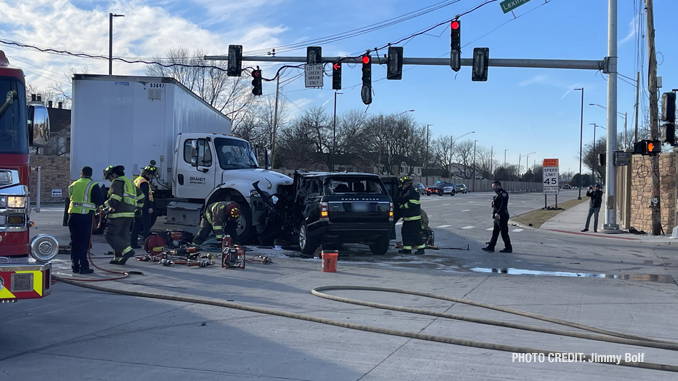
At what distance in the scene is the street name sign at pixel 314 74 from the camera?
21312 millimetres

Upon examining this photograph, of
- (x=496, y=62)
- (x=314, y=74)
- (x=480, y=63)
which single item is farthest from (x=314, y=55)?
(x=496, y=62)

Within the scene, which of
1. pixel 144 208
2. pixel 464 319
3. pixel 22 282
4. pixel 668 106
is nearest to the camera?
pixel 22 282

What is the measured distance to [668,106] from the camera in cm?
1714

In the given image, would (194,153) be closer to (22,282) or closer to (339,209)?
(339,209)

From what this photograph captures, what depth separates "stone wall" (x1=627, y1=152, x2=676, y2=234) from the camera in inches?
795

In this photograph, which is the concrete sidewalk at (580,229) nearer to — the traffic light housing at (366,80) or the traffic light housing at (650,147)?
the traffic light housing at (650,147)

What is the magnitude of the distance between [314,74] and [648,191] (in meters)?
12.5

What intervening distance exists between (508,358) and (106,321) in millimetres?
4434

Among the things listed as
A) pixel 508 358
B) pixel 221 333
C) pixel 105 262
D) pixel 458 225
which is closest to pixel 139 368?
pixel 221 333

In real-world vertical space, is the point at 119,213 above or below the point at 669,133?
below

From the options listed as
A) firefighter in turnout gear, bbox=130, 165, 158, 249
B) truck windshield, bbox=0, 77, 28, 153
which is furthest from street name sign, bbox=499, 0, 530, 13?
truck windshield, bbox=0, 77, 28, 153

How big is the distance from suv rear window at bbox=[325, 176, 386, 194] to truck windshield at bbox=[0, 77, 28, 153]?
6840mm

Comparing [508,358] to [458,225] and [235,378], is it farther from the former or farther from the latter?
[458,225]

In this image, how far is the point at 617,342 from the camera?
20.3 feet
